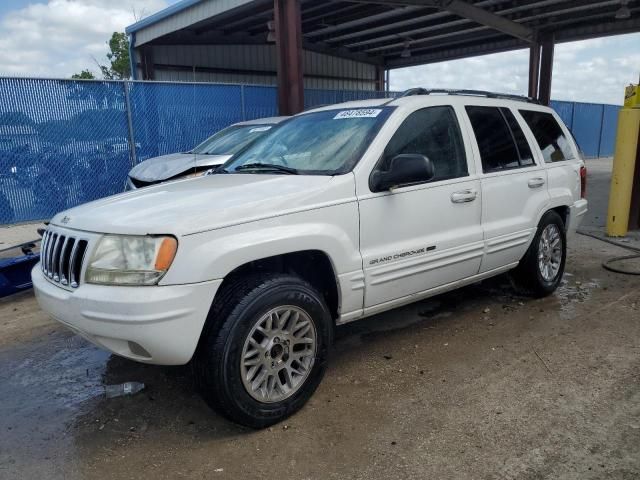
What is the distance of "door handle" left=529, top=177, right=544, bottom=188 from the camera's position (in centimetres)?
463

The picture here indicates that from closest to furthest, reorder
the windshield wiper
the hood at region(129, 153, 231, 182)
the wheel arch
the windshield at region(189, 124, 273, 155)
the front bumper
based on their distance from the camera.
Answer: the front bumper → the wheel arch → the windshield wiper → the hood at region(129, 153, 231, 182) → the windshield at region(189, 124, 273, 155)

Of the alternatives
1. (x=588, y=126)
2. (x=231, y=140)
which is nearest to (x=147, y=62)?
(x=231, y=140)

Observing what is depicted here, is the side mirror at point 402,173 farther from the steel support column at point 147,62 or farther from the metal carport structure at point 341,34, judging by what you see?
the steel support column at point 147,62

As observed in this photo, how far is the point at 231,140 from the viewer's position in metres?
8.20

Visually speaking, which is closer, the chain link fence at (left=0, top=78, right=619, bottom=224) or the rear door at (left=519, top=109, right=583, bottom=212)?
the rear door at (left=519, top=109, right=583, bottom=212)

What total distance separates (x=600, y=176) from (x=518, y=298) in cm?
1335

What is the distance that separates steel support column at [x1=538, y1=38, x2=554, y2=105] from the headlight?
19.4m

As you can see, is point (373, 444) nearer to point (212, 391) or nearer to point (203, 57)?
point (212, 391)

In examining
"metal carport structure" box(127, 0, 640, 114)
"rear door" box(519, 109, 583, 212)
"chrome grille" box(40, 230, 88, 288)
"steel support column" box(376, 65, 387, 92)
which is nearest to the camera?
"chrome grille" box(40, 230, 88, 288)

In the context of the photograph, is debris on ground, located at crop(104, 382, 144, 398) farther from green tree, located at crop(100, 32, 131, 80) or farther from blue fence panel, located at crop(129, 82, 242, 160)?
green tree, located at crop(100, 32, 131, 80)

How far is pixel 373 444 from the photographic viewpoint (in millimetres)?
2816

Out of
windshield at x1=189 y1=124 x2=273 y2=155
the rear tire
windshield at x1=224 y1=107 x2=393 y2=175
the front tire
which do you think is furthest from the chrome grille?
windshield at x1=189 y1=124 x2=273 y2=155

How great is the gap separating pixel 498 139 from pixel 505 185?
0.41 metres

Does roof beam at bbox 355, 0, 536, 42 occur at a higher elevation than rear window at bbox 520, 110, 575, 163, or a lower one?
higher
